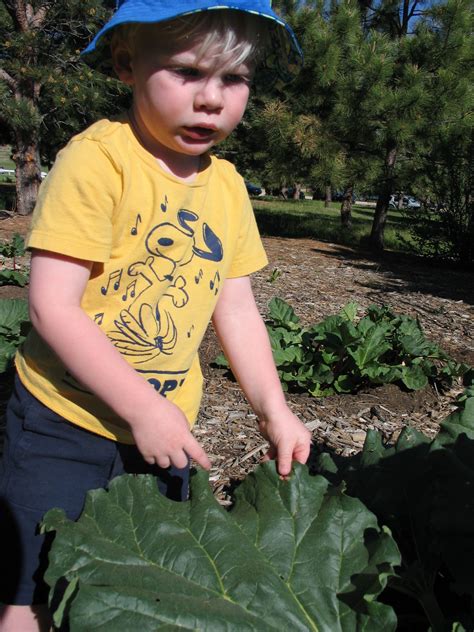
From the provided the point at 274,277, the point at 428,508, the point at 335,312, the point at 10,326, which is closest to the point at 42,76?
the point at 274,277

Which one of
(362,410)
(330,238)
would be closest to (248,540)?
(362,410)

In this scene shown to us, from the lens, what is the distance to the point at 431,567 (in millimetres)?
1279

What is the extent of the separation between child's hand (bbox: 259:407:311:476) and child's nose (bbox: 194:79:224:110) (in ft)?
2.09

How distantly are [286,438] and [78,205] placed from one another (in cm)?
61

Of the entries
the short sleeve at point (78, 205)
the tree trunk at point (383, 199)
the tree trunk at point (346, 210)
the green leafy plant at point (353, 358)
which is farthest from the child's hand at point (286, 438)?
the tree trunk at point (346, 210)

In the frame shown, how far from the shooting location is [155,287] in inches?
54.3

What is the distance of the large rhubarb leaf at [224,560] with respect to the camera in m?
0.95

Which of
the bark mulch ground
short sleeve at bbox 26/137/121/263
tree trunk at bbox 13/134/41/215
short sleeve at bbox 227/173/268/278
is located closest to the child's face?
short sleeve at bbox 26/137/121/263

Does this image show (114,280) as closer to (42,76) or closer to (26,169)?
(42,76)

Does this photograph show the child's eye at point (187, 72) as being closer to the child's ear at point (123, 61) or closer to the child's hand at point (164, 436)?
the child's ear at point (123, 61)

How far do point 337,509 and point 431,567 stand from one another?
0.30 metres

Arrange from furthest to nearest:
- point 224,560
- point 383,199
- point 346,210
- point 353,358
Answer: point 346,210, point 383,199, point 353,358, point 224,560

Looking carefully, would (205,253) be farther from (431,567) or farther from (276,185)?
(276,185)

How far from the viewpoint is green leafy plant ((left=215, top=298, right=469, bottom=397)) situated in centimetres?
313
